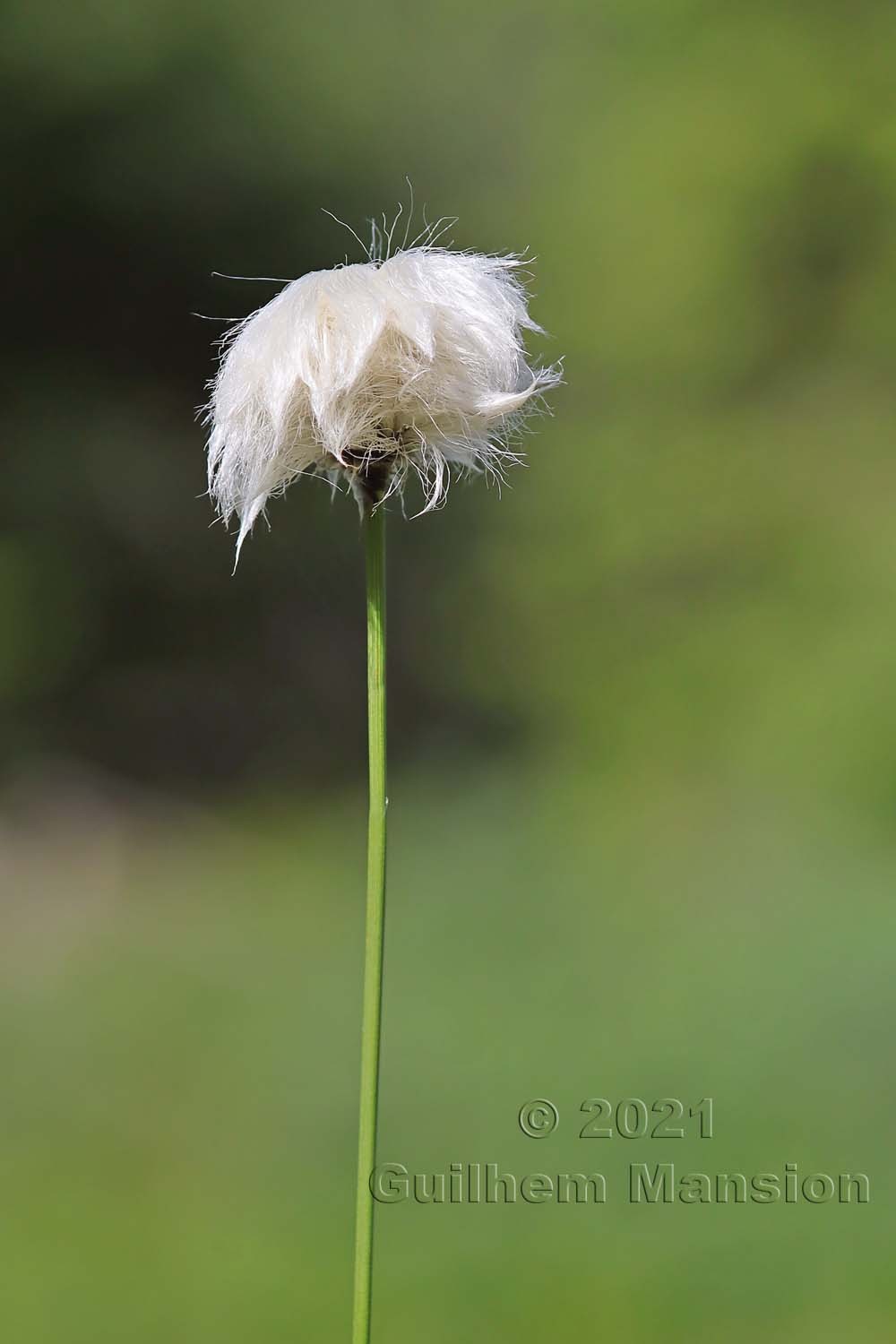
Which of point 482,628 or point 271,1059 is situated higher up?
point 482,628

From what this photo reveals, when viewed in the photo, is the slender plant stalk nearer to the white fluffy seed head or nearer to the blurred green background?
the white fluffy seed head

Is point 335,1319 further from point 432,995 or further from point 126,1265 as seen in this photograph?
point 432,995

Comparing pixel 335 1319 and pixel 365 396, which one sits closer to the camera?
pixel 365 396

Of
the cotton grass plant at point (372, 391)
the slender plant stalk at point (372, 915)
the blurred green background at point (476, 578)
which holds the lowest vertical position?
the slender plant stalk at point (372, 915)

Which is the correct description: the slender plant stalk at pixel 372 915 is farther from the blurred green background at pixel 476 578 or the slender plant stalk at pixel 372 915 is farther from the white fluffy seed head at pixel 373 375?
the blurred green background at pixel 476 578

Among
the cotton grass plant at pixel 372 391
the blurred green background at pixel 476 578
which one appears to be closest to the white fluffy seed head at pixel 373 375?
the cotton grass plant at pixel 372 391

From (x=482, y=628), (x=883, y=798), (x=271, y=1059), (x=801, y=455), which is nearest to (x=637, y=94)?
(x=801, y=455)

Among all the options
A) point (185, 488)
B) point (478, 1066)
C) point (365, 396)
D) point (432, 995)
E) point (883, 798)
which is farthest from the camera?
point (185, 488)

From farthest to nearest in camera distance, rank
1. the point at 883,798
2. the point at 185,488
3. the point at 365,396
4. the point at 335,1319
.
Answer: the point at 185,488 → the point at 883,798 → the point at 335,1319 → the point at 365,396

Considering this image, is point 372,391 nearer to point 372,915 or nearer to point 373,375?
point 373,375
